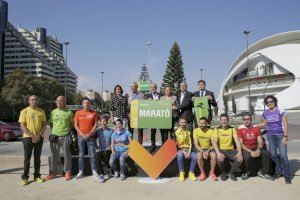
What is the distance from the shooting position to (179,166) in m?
7.49

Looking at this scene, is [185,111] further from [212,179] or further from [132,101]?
[212,179]

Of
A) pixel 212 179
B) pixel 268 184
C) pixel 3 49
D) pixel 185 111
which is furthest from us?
pixel 3 49

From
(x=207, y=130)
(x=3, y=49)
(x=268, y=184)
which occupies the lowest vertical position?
(x=268, y=184)

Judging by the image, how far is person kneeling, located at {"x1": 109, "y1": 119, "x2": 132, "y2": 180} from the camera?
7660 mm

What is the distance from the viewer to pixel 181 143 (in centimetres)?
770

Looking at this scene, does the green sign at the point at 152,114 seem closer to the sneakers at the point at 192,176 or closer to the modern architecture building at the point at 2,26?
the sneakers at the point at 192,176

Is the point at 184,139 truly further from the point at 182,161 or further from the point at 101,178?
the point at 101,178

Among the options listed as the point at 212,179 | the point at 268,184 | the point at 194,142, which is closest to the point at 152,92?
the point at 194,142

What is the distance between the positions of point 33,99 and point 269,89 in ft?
284

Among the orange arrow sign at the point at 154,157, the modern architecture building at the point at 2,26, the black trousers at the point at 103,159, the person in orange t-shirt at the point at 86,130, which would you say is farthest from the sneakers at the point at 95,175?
the modern architecture building at the point at 2,26

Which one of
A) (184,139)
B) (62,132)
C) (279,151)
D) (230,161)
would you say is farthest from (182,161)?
(62,132)

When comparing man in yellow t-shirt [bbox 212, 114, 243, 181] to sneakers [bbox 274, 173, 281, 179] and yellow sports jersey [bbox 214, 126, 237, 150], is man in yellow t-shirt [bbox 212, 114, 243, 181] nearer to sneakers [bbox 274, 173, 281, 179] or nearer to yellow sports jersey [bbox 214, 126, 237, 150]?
yellow sports jersey [bbox 214, 126, 237, 150]

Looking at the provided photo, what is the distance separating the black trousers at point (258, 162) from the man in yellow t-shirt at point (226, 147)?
218 mm

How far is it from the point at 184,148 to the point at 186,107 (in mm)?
1144
